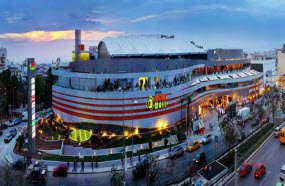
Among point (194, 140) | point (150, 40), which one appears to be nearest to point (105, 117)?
point (194, 140)

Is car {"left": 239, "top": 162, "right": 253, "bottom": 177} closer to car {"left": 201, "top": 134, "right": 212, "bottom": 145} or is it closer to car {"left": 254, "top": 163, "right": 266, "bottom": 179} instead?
car {"left": 254, "top": 163, "right": 266, "bottom": 179}

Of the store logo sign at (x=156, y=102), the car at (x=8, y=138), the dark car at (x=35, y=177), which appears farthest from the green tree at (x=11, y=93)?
the dark car at (x=35, y=177)

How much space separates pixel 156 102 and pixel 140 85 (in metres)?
3.54

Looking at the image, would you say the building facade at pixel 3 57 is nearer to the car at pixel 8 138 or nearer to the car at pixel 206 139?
the car at pixel 8 138

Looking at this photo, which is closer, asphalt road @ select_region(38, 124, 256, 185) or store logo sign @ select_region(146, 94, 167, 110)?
asphalt road @ select_region(38, 124, 256, 185)

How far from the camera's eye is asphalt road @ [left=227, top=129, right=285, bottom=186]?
1264 inches

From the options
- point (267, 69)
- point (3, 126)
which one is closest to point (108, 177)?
point (3, 126)

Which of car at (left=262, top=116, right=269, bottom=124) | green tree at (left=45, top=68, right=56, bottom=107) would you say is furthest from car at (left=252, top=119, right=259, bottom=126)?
green tree at (left=45, top=68, right=56, bottom=107)

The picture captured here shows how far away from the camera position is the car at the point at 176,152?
131 ft

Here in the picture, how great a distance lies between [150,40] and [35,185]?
200 ft

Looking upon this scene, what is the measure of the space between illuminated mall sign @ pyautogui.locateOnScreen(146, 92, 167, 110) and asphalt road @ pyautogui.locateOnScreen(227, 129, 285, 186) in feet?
51.5

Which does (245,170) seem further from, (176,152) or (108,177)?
(108,177)

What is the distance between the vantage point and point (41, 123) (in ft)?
184

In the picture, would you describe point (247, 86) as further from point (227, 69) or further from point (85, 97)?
point (85, 97)
